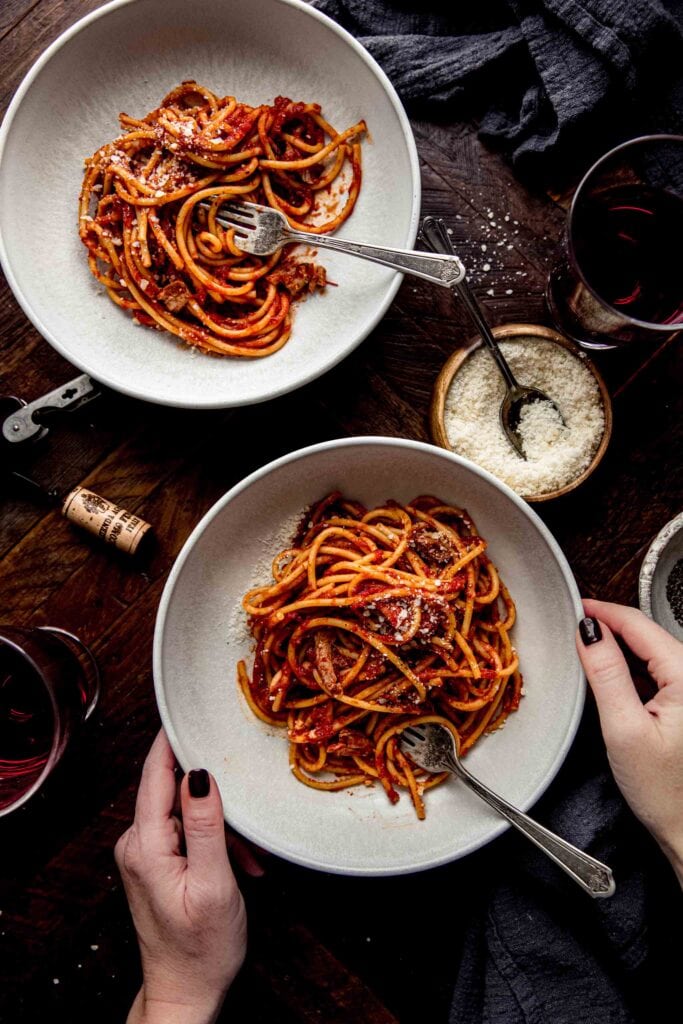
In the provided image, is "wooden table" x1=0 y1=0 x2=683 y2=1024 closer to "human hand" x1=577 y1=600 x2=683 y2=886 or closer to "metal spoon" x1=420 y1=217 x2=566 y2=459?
"metal spoon" x1=420 y1=217 x2=566 y2=459

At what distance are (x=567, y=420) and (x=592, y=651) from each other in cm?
50

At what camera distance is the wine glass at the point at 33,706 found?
4.99 feet

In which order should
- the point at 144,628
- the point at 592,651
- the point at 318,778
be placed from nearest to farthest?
1. the point at 592,651
2. the point at 318,778
3. the point at 144,628

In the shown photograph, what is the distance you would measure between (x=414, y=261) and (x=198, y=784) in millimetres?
1079

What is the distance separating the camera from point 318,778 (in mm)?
1659

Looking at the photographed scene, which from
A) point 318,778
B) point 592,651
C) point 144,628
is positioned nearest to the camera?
point 592,651

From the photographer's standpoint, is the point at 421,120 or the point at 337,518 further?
the point at 421,120

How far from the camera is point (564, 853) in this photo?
1494 millimetres

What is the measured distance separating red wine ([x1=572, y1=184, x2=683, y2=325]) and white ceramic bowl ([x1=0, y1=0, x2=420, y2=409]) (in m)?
0.38

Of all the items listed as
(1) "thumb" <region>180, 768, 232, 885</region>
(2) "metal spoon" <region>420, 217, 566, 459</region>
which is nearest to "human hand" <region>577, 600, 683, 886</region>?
(2) "metal spoon" <region>420, 217, 566, 459</region>

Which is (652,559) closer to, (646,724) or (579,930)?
(646,724)

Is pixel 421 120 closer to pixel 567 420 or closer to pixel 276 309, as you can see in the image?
pixel 276 309

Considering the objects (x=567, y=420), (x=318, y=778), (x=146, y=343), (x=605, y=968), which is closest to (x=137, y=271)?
(x=146, y=343)

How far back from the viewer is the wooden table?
5.86 feet
